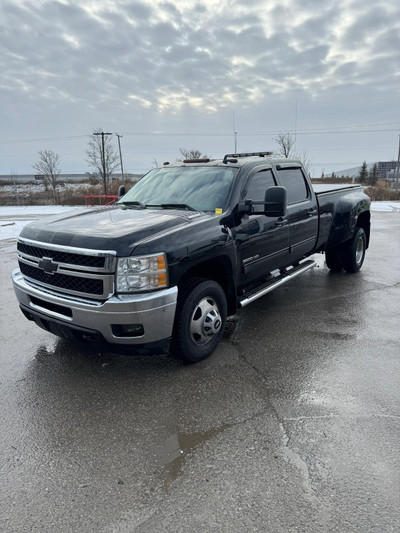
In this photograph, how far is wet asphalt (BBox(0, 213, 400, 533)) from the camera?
2064 mm

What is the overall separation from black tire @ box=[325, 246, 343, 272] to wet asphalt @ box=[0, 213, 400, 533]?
101 inches

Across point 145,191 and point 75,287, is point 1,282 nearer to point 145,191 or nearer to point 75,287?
point 145,191

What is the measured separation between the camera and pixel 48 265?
10.9 feet

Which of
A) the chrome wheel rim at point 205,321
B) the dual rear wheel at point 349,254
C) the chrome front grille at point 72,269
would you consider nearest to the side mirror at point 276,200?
the chrome wheel rim at point 205,321

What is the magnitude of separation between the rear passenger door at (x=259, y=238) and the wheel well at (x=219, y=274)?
0.68 feet

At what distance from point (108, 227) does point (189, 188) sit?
4.44 feet

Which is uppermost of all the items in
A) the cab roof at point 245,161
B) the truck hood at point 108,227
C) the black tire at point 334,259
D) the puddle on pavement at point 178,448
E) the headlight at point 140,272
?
the cab roof at point 245,161

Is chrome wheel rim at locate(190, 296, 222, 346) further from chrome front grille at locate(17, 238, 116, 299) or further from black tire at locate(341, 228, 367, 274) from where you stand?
black tire at locate(341, 228, 367, 274)

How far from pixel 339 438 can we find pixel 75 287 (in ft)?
7.78

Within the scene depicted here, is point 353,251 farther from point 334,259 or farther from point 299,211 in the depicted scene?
point 299,211

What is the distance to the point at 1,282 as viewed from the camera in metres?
6.80

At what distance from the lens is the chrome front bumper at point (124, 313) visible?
297cm

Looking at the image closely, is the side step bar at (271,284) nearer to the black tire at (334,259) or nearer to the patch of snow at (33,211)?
the black tire at (334,259)

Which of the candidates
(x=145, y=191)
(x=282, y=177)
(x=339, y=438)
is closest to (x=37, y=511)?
(x=339, y=438)
